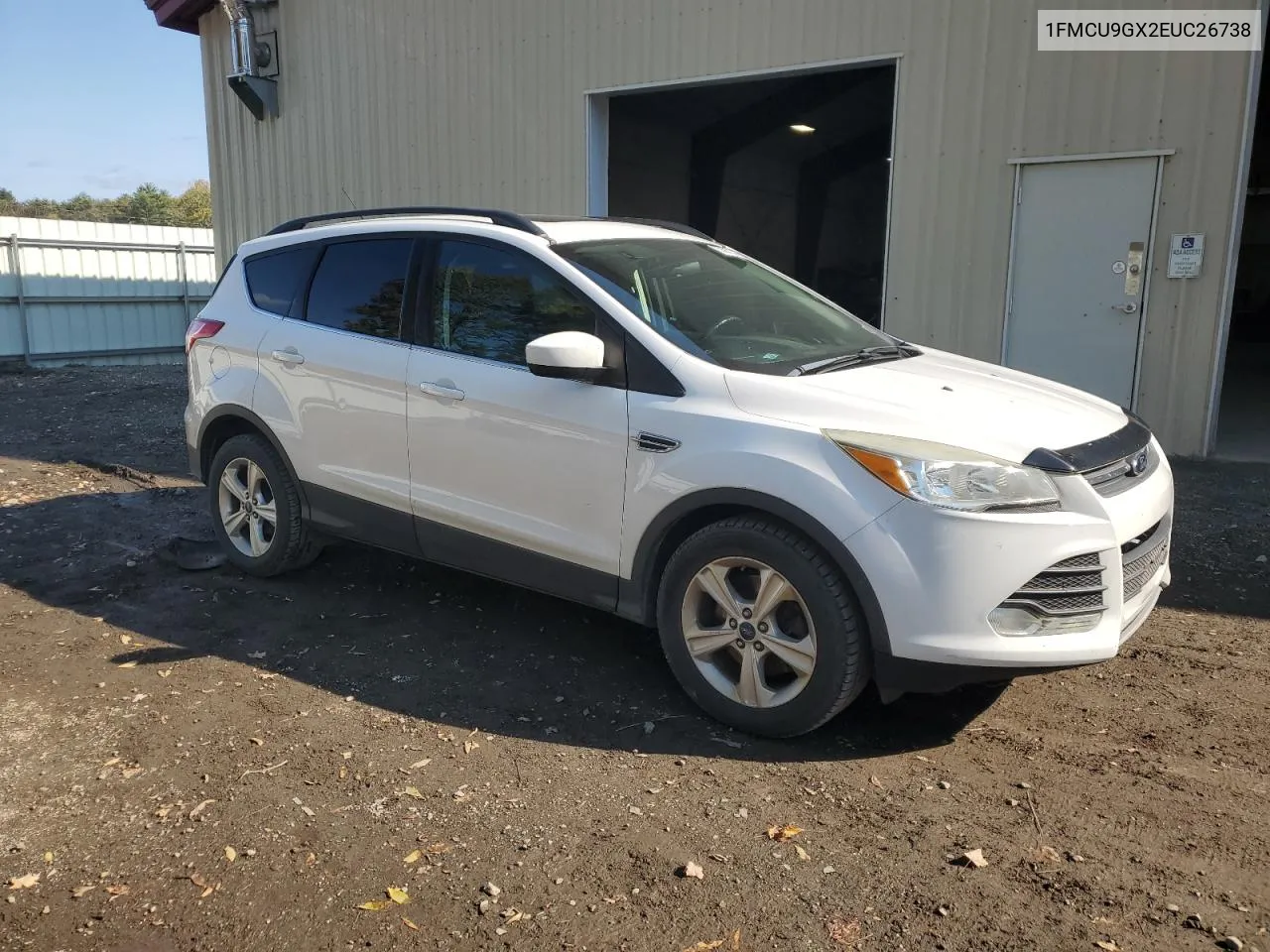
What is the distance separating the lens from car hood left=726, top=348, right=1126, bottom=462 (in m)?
3.32

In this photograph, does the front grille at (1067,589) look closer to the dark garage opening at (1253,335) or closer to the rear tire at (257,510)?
the rear tire at (257,510)

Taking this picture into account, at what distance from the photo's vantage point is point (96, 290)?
771 inches

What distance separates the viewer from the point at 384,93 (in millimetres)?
12148

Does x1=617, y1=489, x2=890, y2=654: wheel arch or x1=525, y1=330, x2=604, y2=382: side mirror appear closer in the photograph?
x1=617, y1=489, x2=890, y2=654: wheel arch

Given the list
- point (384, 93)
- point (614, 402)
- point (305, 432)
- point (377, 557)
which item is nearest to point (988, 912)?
point (614, 402)

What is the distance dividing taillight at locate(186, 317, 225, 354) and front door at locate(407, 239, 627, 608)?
1.58m

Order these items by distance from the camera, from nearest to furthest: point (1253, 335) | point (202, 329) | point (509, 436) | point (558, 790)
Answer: point (558, 790) < point (509, 436) < point (202, 329) < point (1253, 335)

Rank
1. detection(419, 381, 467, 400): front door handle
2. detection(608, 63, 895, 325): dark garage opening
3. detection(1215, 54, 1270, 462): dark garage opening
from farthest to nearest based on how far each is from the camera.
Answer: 1. detection(608, 63, 895, 325): dark garage opening
2. detection(1215, 54, 1270, 462): dark garage opening
3. detection(419, 381, 467, 400): front door handle

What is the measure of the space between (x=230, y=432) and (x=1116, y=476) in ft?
14.4

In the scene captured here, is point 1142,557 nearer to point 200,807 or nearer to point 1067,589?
point 1067,589

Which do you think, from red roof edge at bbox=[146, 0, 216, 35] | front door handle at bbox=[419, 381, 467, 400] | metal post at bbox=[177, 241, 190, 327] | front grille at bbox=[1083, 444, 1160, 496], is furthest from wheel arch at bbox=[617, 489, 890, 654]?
metal post at bbox=[177, 241, 190, 327]

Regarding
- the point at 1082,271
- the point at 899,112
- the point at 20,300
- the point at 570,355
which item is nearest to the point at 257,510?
the point at 570,355

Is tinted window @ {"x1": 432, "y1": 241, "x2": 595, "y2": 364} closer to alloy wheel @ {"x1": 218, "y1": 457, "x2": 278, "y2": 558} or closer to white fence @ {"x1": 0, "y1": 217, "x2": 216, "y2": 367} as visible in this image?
alloy wheel @ {"x1": 218, "y1": 457, "x2": 278, "y2": 558}

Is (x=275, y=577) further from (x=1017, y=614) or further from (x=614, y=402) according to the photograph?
(x=1017, y=614)
